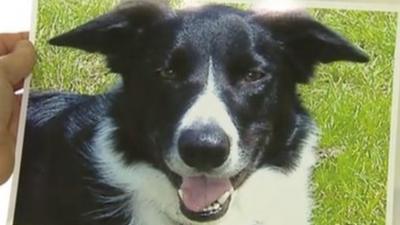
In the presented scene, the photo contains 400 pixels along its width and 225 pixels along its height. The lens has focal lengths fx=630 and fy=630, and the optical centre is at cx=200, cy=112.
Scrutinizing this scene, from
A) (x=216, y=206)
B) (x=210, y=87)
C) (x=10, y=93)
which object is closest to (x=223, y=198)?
(x=216, y=206)

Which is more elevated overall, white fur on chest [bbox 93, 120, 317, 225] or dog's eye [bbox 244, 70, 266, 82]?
dog's eye [bbox 244, 70, 266, 82]

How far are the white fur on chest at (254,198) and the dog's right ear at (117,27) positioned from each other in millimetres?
135

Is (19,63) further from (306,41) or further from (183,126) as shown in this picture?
(306,41)

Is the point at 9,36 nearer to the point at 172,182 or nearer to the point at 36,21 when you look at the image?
the point at 36,21

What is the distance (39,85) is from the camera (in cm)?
69

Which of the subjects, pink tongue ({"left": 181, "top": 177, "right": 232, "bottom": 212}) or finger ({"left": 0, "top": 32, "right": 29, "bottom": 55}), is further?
finger ({"left": 0, "top": 32, "right": 29, "bottom": 55})

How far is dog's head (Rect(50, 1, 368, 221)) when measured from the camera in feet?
2.08

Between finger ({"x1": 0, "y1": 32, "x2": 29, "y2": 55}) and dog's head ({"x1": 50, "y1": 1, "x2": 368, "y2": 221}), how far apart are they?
12 centimetres

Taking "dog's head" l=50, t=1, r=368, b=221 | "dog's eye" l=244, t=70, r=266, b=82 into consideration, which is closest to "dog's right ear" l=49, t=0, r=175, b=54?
"dog's head" l=50, t=1, r=368, b=221

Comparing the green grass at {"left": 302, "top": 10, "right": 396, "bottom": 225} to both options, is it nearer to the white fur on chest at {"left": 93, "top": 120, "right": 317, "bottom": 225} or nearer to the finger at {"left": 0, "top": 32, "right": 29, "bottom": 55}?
the white fur on chest at {"left": 93, "top": 120, "right": 317, "bottom": 225}

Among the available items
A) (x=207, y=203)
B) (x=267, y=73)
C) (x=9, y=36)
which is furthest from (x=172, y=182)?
(x=9, y=36)

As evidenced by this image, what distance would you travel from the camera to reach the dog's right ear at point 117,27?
67 cm

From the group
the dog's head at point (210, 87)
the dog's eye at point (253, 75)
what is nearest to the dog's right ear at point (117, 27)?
the dog's head at point (210, 87)

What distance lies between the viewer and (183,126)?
→ 63cm
